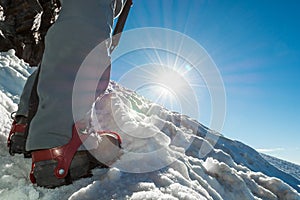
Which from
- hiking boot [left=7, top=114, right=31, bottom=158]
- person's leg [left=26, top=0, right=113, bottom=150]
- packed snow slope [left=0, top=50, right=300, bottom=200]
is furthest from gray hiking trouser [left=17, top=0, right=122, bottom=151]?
hiking boot [left=7, top=114, right=31, bottom=158]

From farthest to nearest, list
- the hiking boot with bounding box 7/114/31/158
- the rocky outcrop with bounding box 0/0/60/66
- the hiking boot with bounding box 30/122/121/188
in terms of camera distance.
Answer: the rocky outcrop with bounding box 0/0/60/66 < the hiking boot with bounding box 7/114/31/158 < the hiking boot with bounding box 30/122/121/188

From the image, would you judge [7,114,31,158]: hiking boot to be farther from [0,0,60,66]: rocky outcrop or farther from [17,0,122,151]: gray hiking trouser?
[0,0,60,66]: rocky outcrop

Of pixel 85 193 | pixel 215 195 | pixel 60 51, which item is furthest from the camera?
pixel 215 195

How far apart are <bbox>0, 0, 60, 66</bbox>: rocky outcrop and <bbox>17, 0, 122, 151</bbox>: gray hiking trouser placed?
710cm

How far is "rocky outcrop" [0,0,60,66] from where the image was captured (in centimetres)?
830

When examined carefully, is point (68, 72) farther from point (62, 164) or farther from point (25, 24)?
point (25, 24)

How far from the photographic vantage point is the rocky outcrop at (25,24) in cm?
830

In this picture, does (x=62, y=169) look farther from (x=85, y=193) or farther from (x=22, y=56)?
(x=22, y=56)

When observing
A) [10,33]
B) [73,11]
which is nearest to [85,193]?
[73,11]

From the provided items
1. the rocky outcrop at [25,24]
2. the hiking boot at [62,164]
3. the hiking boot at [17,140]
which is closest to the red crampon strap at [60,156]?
the hiking boot at [62,164]

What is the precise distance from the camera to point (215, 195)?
7.32 feet

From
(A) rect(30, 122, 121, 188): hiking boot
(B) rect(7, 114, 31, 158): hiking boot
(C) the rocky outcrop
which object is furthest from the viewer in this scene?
(C) the rocky outcrop

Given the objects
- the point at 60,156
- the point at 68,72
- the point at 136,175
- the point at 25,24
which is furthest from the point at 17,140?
Answer: the point at 25,24

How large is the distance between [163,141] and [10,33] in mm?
7981
